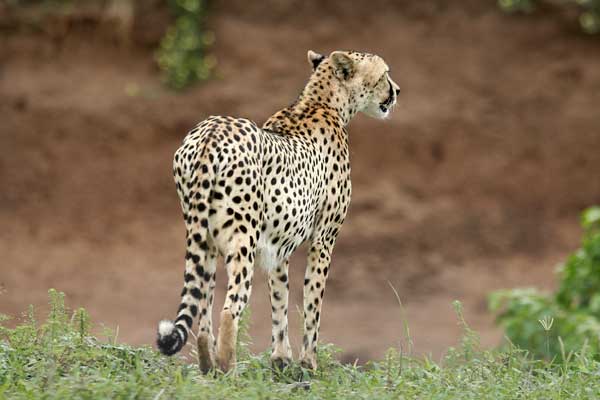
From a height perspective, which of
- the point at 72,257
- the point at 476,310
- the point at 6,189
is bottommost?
the point at 476,310

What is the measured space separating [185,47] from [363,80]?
33.7 feet

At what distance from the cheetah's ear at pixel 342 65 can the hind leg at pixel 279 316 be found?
1.38 meters

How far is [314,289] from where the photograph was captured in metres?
7.36

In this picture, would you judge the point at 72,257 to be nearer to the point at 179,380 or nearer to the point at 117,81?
the point at 117,81

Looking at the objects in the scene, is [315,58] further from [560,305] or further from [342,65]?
[560,305]

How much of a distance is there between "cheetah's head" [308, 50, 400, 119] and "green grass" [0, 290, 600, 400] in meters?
1.74

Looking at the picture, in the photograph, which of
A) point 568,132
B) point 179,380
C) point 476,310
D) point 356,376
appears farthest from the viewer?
point 568,132

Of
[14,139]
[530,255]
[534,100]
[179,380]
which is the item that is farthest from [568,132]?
[179,380]

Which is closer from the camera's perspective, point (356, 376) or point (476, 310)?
point (356, 376)

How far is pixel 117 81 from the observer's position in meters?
18.0

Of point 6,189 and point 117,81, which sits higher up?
point 117,81

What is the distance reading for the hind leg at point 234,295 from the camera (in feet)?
20.6

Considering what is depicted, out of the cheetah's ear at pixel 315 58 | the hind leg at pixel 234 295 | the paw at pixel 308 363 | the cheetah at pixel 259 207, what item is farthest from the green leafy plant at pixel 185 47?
the hind leg at pixel 234 295

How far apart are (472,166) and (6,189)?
7.11 m
